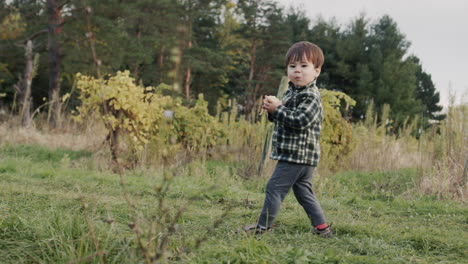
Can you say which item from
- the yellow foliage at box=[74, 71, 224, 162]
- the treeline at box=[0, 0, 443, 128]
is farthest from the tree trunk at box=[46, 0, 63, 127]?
the yellow foliage at box=[74, 71, 224, 162]

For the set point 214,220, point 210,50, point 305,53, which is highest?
point 210,50

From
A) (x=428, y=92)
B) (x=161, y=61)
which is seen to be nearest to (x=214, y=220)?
(x=161, y=61)

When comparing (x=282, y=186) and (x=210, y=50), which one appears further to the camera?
(x=210, y=50)

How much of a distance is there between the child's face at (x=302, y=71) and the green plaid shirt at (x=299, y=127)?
7cm

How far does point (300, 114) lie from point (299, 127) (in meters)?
0.09

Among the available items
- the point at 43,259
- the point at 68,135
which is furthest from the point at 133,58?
the point at 43,259

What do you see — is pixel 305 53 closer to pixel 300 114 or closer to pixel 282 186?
pixel 300 114

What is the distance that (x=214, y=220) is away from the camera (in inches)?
117

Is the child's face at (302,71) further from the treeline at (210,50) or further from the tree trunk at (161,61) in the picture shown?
the tree trunk at (161,61)

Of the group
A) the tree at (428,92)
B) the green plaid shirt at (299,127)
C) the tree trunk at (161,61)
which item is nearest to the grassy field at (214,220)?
the green plaid shirt at (299,127)

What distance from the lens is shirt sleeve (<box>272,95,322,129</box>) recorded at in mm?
2613

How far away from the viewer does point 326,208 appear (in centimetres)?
403

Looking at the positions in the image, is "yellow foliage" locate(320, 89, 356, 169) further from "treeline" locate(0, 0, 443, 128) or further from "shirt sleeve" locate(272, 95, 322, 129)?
"treeline" locate(0, 0, 443, 128)

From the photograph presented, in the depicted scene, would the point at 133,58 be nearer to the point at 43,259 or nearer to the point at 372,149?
the point at 372,149
